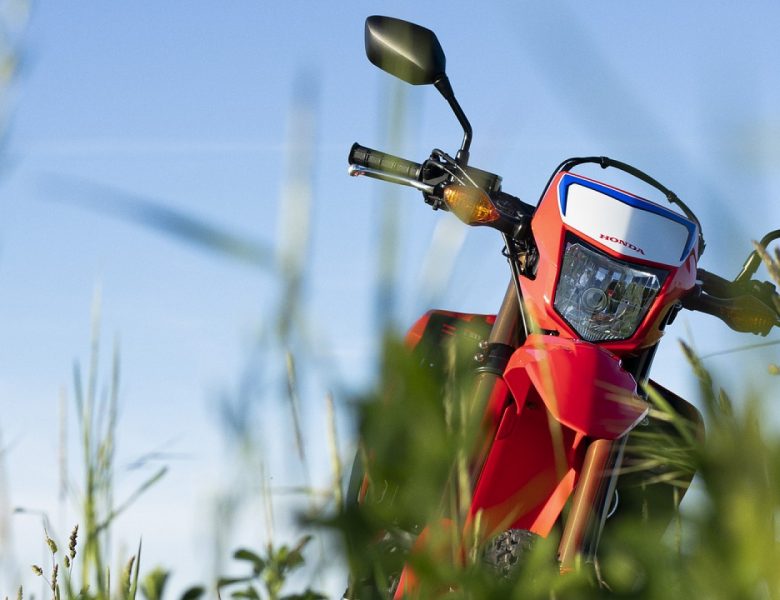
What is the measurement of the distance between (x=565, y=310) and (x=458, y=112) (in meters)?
0.70

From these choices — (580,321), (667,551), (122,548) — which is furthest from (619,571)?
(580,321)

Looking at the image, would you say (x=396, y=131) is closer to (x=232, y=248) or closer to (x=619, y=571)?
(x=232, y=248)

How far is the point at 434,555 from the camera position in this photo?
3.18 feet

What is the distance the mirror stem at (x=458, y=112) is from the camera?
2.89 meters

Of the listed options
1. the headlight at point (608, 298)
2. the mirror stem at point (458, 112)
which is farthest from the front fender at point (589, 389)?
the mirror stem at point (458, 112)

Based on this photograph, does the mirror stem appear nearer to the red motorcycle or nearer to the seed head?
the red motorcycle

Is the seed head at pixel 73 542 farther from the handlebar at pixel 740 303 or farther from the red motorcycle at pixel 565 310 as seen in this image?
the handlebar at pixel 740 303

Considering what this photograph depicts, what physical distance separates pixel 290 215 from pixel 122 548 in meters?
0.71

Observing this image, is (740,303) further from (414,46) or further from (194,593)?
(194,593)

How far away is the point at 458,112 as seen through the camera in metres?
3.15

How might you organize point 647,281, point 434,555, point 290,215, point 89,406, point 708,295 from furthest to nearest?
point 708,295 < point 647,281 < point 89,406 < point 434,555 < point 290,215

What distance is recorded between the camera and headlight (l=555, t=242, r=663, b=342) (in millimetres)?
2848

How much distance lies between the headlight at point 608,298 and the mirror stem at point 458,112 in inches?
18.3

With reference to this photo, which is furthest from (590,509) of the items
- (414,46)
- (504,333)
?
(414,46)
